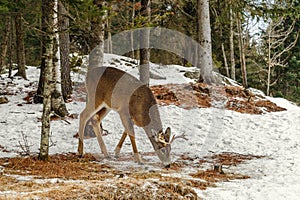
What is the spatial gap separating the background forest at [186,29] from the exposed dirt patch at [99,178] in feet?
6.83

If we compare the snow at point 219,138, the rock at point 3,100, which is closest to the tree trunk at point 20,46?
the snow at point 219,138

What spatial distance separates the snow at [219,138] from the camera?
5.27 m

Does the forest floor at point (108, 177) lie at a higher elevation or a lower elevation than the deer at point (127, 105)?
lower

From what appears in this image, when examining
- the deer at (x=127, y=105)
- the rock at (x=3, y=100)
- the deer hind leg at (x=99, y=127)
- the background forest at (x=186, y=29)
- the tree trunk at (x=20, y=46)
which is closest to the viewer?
the deer at (x=127, y=105)

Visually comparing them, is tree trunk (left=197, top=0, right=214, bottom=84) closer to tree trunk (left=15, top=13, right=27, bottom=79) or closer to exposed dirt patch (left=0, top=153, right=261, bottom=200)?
tree trunk (left=15, top=13, right=27, bottom=79)

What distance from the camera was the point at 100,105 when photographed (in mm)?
7102

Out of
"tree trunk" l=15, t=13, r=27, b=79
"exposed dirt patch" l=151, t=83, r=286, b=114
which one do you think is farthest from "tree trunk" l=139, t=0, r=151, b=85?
"tree trunk" l=15, t=13, r=27, b=79

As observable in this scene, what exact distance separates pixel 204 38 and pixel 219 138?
19.5 ft

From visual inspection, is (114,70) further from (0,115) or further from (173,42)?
(173,42)

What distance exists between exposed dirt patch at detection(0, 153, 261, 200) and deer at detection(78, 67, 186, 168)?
450 mm

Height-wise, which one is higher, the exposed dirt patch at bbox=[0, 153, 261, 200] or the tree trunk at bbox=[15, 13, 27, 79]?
the tree trunk at bbox=[15, 13, 27, 79]

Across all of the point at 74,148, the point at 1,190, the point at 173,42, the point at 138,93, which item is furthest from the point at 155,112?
the point at 173,42

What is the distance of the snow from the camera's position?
17.3 ft

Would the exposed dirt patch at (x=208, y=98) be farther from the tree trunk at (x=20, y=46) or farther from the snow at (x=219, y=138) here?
the tree trunk at (x=20, y=46)
